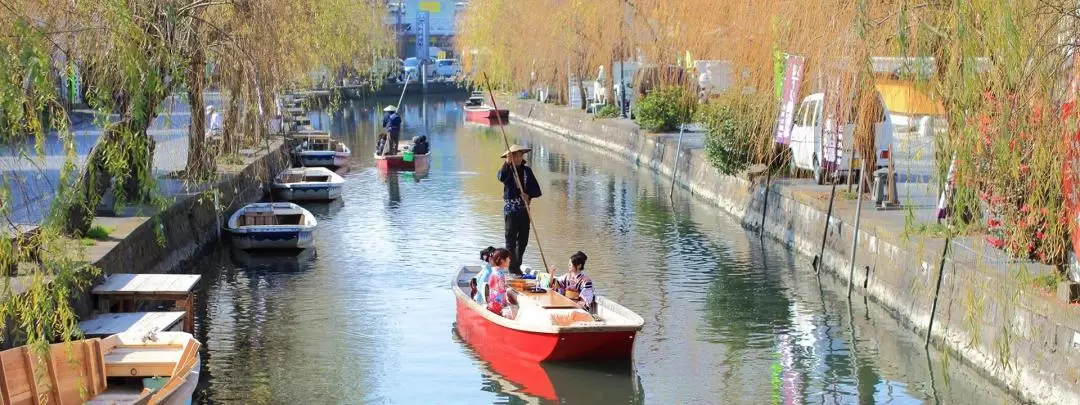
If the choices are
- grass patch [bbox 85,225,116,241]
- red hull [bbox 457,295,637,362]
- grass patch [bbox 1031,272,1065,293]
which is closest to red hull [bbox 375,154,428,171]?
grass patch [bbox 85,225,116,241]

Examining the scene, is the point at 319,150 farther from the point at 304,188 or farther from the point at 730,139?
the point at 730,139

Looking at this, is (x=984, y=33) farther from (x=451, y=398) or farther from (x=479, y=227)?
(x=479, y=227)

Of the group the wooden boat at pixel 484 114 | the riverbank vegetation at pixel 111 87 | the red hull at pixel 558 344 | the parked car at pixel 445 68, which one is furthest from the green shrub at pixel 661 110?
the parked car at pixel 445 68

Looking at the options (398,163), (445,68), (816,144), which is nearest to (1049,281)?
(816,144)

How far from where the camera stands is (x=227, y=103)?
19016 millimetres

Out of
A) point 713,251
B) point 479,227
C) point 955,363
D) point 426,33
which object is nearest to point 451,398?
point 955,363

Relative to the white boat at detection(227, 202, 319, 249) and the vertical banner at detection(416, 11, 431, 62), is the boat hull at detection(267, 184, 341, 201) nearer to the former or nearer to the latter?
the white boat at detection(227, 202, 319, 249)

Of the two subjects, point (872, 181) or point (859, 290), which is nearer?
point (859, 290)

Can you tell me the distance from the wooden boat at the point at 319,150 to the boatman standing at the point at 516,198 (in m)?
20.3

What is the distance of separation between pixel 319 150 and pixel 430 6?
70102mm

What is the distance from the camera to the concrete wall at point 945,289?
1184 centimetres

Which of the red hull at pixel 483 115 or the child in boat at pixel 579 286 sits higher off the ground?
the child in boat at pixel 579 286

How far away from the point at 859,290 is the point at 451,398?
281 inches

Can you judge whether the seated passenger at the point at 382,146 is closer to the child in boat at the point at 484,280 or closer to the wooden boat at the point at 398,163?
the wooden boat at the point at 398,163
